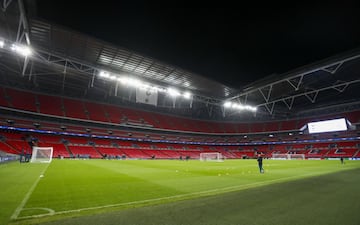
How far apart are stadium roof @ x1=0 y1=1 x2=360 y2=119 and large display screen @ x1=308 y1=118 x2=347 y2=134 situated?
20.4 feet

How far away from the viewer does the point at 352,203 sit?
15.3ft

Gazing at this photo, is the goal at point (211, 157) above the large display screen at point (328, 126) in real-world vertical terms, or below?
below

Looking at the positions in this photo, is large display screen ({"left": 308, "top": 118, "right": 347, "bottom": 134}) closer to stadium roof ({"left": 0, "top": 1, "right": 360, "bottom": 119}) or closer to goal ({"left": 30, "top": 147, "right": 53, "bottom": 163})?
stadium roof ({"left": 0, "top": 1, "right": 360, "bottom": 119})

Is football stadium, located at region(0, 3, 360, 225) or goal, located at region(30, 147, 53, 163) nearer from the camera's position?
football stadium, located at region(0, 3, 360, 225)

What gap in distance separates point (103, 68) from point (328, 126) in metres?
47.2

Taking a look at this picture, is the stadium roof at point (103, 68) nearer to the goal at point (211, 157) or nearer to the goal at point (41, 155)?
the goal at point (41, 155)

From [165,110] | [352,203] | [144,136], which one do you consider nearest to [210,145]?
[165,110]

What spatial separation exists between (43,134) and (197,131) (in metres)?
37.3

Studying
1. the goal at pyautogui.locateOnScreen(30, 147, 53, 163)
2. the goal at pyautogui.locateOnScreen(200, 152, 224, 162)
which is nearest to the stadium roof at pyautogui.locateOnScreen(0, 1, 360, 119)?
the goal at pyautogui.locateOnScreen(30, 147, 53, 163)

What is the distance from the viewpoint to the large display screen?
36.8 m

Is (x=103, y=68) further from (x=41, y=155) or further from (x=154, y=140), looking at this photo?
(x=154, y=140)

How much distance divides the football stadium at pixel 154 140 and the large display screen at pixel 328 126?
22 centimetres

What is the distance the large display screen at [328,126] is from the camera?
36800 mm

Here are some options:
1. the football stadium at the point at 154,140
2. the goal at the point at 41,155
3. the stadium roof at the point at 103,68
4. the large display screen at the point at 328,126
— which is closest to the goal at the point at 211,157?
the football stadium at the point at 154,140
